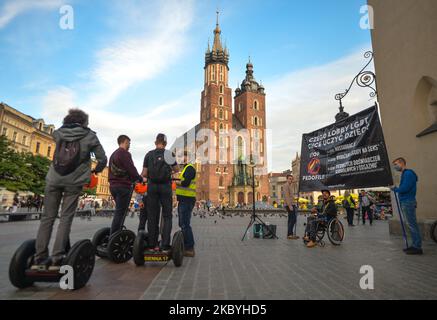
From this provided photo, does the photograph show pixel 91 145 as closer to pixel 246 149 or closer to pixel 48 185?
pixel 48 185

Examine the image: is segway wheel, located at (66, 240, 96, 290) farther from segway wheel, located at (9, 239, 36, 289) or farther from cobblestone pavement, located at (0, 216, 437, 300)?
segway wheel, located at (9, 239, 36, 289)

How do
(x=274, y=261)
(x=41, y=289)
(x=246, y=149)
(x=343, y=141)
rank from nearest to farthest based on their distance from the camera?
1. (x=41, y=289)
2. (x=274, y=261)
3. (x=343, y=141)
4. (x=246, y=149)

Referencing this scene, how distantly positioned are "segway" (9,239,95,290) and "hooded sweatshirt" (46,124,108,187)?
0.71 meters

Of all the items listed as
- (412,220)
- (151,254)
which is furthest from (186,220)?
(412,220)

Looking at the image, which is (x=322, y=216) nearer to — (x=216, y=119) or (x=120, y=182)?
(x=120, y=182)

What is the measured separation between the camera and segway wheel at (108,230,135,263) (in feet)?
13.8

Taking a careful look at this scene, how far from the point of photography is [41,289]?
288cm

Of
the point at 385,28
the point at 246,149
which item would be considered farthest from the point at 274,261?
the point at 246,149

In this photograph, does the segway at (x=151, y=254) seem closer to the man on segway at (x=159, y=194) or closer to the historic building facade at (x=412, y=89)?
the man on segway at (x=159, y=194)

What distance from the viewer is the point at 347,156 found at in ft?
22.4

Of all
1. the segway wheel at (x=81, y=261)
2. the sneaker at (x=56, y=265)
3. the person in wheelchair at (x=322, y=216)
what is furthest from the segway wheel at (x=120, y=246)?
the person in wheelchair at (x=322, y=216)

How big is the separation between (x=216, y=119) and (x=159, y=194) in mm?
69368

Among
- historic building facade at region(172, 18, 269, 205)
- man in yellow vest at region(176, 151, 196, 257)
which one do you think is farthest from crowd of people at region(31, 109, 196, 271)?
historic building facade at region(172, 18, 269, 205)
